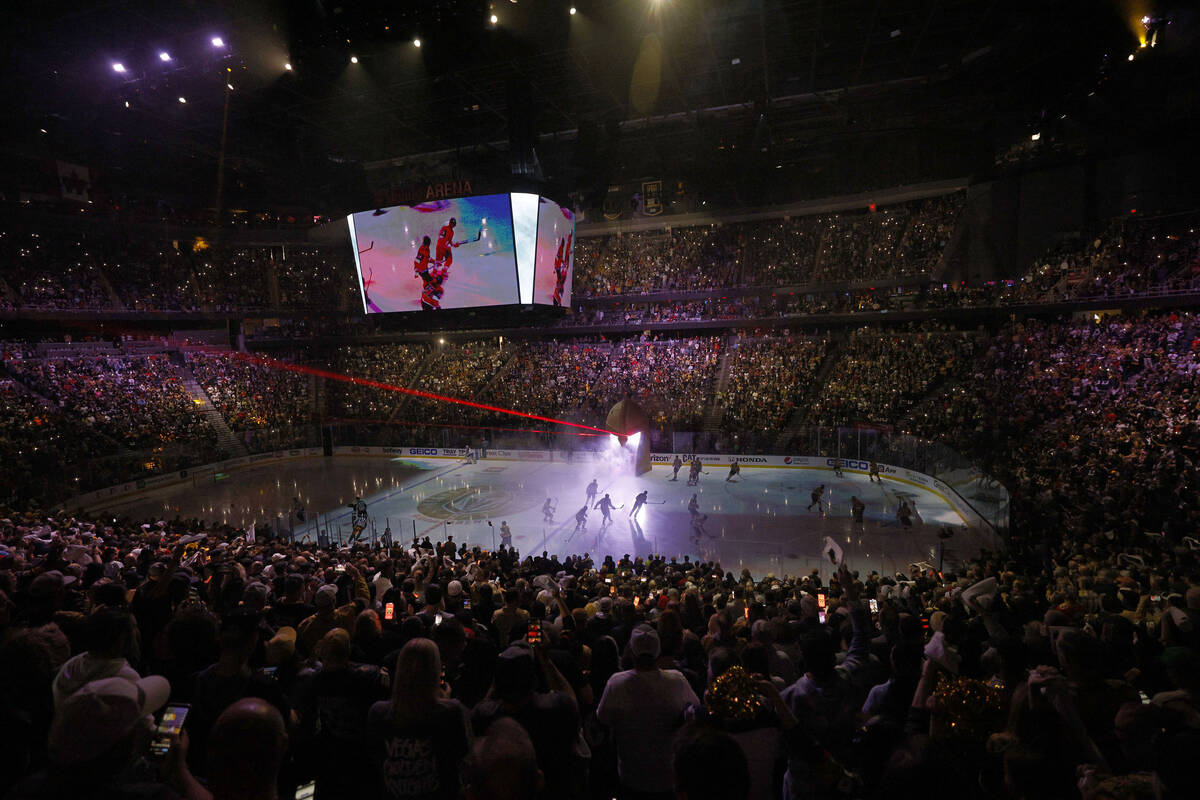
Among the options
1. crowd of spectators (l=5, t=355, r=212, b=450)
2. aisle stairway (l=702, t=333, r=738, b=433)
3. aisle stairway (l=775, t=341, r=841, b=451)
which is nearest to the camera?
aisle stairway (l=775, t=341, r=841, b=451)

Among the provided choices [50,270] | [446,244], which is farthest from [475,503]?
[50,270]

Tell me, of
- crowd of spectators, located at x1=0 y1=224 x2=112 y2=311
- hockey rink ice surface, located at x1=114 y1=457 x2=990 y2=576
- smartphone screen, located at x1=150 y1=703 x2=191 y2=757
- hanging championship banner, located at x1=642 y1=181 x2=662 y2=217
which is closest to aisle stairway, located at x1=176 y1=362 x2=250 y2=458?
hockey rink ice surface, located at x1=114 y1=457 x2=990 y2=576

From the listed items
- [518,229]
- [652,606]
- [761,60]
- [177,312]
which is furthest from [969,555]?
[177,312]

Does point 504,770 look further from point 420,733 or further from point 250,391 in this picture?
point 250,391

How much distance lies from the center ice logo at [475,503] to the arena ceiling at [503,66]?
45.3 feet

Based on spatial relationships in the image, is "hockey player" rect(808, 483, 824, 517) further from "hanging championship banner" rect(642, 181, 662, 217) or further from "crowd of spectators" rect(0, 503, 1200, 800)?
"hanging championship banner" rect(642, 181, 662, 217)

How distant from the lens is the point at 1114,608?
6.45 m

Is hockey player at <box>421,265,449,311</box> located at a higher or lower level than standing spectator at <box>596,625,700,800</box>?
higher

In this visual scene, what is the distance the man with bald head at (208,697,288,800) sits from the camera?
6.21 feet

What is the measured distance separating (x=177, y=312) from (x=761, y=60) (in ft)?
127

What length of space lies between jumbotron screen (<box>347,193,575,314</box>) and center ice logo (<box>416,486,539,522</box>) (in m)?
7.50

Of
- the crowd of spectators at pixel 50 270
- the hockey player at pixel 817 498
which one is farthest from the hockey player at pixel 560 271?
the crowd of spectators at pixel 50 270

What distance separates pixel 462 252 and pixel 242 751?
63.3 feet

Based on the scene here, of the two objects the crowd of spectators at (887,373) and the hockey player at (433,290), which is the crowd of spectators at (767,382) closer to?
the crowd of spectators at (887,373)
